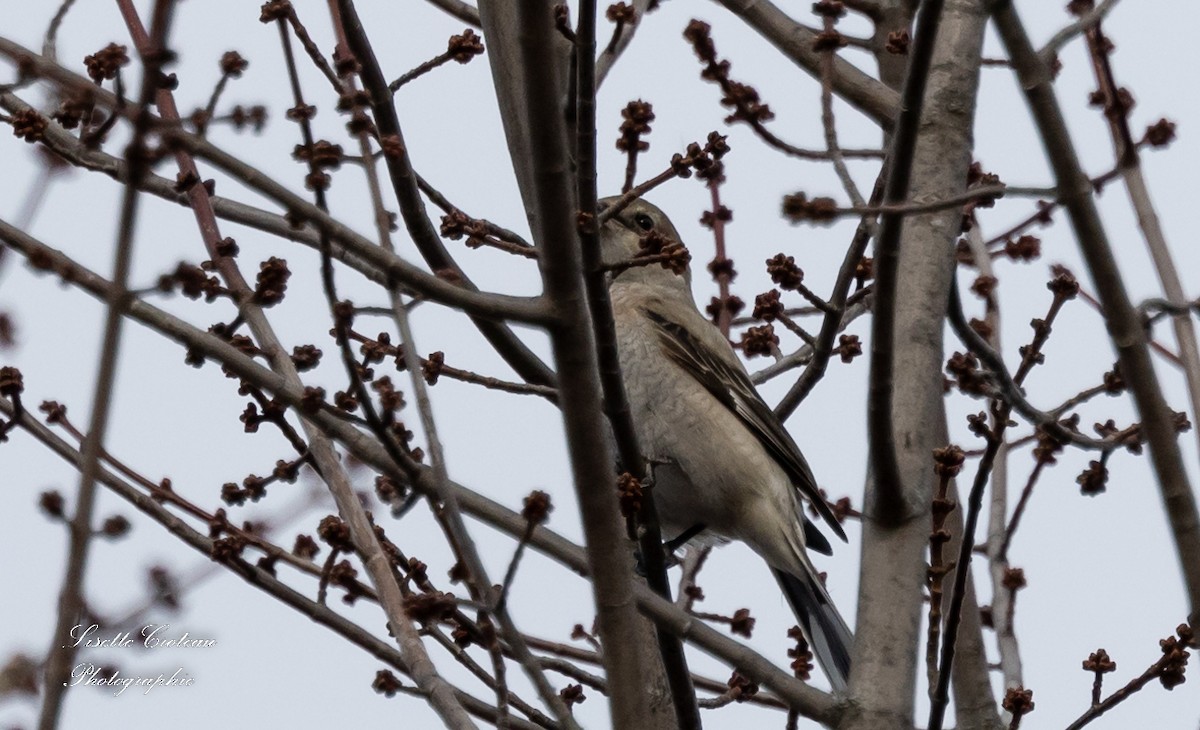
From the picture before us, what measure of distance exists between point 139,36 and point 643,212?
12.5 ft

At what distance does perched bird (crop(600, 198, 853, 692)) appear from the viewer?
616 cm

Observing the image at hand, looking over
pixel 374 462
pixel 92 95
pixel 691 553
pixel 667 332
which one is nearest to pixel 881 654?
pixel 374 462

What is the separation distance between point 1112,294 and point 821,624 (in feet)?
10.3

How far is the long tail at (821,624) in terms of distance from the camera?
17.7 ft

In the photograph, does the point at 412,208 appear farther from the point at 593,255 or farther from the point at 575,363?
the point at 575,363

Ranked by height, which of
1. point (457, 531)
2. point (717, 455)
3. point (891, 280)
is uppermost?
point (717, 455)

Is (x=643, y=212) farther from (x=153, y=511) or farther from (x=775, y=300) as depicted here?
(x=153, y=511)

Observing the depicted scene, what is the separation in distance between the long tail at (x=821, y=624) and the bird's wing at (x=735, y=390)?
31cm

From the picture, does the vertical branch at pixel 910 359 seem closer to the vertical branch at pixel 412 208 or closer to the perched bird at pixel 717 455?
the vertical branch at pixel 412 208

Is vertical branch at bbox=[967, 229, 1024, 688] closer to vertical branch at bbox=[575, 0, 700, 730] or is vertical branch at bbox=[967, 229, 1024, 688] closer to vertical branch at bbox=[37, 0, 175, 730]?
vertical branch at bbox=[575, 0, 700, 730]

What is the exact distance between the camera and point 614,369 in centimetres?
354

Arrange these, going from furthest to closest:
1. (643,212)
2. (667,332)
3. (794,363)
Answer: (643,212) → (667,332) → (794,363)

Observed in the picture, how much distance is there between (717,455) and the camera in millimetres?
6230

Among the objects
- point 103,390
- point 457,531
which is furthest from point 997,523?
point 103,390
